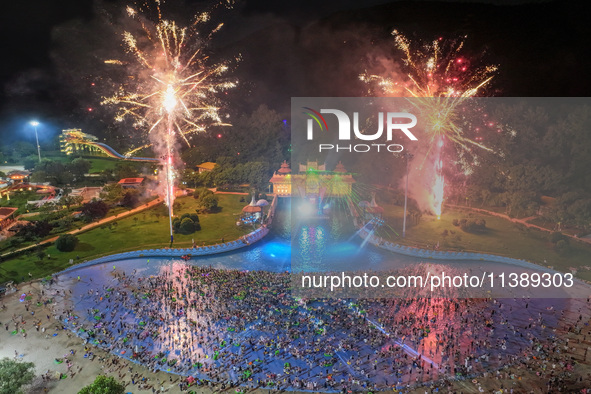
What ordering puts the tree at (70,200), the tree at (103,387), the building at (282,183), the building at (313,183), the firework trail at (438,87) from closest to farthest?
the tree at (103,387) < the tree at (70,200) < the firework trail at (438,87) < the building at (313,183) < the building at (282,183)

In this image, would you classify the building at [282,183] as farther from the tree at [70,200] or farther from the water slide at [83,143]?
the water slide at [83,143]

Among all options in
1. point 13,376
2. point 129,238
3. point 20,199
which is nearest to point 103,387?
point 13,376

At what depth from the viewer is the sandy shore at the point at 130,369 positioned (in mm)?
17266

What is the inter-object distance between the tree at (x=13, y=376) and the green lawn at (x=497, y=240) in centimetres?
2628

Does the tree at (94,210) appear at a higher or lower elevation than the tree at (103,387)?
higher

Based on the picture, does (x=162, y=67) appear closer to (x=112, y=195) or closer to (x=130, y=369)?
(x=112, y=195)

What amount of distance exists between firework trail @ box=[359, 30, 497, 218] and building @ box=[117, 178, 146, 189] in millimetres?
31385

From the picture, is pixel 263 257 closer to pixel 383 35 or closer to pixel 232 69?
pixel 383 35

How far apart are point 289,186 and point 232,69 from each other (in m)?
25.5

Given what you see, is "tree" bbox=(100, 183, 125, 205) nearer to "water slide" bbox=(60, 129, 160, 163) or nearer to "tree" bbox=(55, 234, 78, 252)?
"tree" bbox=(55, 234, 78, 252)

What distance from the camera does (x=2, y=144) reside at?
53812 mm

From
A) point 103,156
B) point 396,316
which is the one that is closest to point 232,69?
point 103,156

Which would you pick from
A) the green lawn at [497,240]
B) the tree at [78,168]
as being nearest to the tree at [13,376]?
the green lawn at [497,240]

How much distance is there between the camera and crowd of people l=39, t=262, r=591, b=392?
1803 cm
